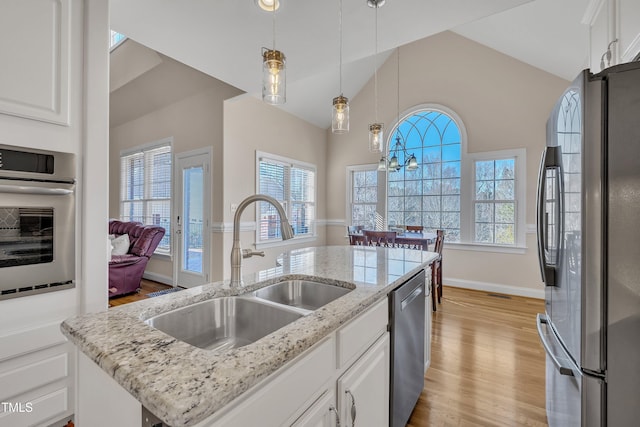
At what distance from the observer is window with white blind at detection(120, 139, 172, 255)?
4930 mm

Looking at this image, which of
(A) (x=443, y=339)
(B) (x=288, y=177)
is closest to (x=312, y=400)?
(A) (x=443, y=339)

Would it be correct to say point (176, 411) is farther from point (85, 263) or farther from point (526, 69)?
point (526, 69)

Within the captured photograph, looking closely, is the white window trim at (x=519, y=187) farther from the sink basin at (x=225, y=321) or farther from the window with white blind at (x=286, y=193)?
the sink basin at (x=225, y=321)

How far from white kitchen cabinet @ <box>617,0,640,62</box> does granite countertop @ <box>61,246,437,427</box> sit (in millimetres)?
1893

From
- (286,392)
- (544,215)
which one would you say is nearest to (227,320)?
(286,392)

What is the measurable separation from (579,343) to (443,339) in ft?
6.35

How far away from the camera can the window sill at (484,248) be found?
13.5 ft

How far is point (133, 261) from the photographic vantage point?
4238 millimetres

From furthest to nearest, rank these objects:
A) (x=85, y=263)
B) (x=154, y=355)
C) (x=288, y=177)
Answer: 1. (x=288, y=177)
2. (x=85, y=263)
3. (x=154, y=355)

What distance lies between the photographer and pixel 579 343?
3.43ft

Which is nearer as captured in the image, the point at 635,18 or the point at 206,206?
the point at 635,18

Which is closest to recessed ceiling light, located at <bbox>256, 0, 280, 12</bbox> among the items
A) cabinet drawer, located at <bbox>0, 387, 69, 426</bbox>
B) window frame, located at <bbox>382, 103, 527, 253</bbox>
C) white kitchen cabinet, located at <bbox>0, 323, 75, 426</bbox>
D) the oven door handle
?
the oven door handle

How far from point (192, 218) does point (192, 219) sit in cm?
2

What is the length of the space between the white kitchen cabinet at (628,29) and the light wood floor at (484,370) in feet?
7.12
